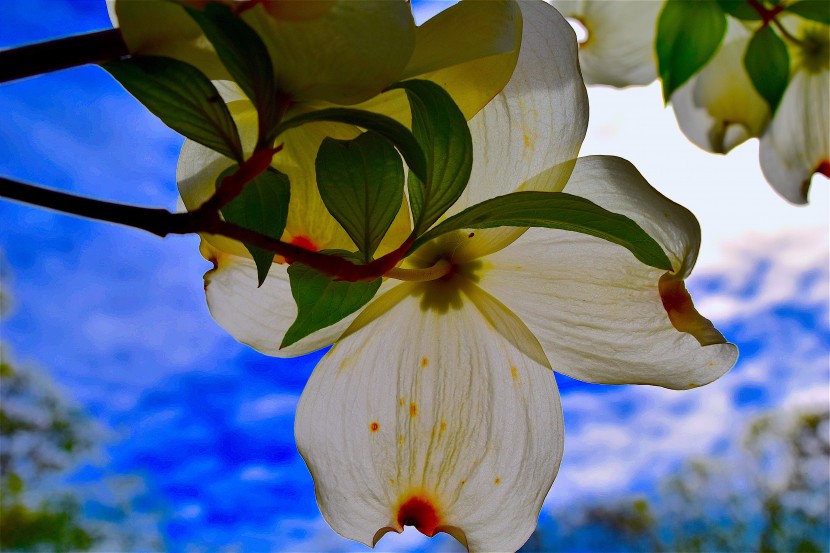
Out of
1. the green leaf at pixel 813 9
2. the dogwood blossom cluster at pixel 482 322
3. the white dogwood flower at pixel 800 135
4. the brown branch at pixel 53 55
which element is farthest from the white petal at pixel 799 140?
the brown branch at pixel 53 55

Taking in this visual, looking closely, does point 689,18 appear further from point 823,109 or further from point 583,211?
point 583,211

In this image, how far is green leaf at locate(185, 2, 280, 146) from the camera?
20 cm

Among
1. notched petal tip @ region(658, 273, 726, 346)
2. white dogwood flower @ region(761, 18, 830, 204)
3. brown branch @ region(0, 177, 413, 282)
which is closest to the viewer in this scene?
brown branch @ region(0, 177, 413, 282)

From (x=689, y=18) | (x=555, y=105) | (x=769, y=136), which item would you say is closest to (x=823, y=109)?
(x=769, y=136)

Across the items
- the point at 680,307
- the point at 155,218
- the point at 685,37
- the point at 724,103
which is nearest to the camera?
the point at 155,218

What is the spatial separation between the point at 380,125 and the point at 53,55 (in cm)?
10

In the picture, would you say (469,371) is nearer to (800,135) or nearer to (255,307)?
(255,307)

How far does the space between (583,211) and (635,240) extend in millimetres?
30

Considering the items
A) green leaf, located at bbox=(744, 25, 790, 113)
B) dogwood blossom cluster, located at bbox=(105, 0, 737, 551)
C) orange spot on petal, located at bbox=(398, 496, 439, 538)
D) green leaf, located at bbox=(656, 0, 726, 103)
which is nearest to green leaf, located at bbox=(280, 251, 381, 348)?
dogwood blossom cluster, located at bbox=(105, 0, 737, 551)

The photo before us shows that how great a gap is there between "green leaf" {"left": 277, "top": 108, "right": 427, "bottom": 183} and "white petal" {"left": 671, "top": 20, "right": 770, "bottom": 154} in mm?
432

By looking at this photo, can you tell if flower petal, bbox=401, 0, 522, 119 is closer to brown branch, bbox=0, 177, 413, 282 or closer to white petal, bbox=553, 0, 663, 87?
brown branch, bbox=0, 177, 413, 282

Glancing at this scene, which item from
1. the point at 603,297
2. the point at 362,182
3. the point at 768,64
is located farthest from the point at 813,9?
the point at 362,182

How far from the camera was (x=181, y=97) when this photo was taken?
227 millimetres

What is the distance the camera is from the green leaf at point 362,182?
0.82 feet
